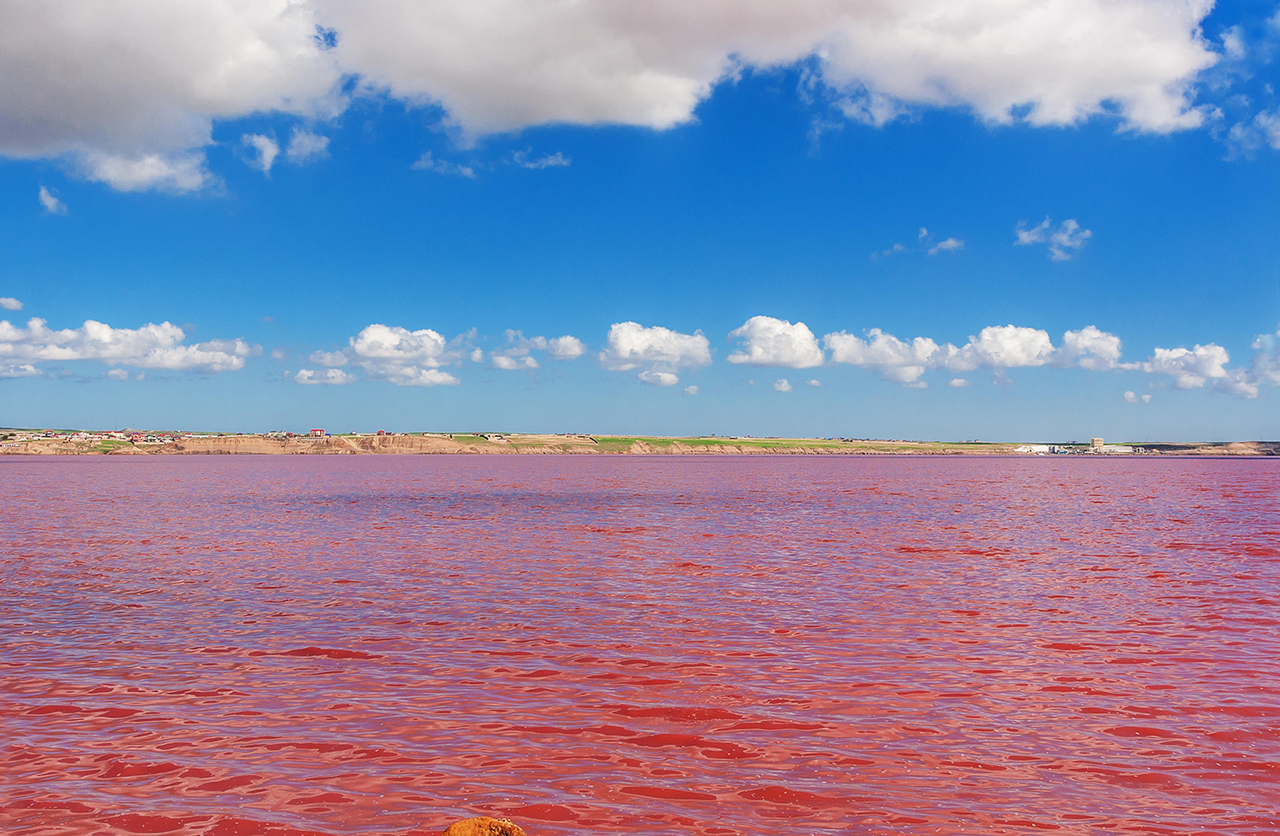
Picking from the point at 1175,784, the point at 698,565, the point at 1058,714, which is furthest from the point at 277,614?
the point at 1175,784

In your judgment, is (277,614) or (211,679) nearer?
(211,679)

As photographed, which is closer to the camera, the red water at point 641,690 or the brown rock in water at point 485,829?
the brown rock in water at point 485,829

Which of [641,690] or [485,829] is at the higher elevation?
[485,829]

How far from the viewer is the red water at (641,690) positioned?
9.59m

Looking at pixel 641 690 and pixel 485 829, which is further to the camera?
pixel 641 690

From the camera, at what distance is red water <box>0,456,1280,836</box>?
959 cm

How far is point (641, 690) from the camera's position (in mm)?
14164

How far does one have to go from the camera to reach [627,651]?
666 inches

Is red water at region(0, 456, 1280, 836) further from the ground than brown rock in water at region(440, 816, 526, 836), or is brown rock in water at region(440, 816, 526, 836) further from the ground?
brown rock in water at region(440, 816, 526, 836)

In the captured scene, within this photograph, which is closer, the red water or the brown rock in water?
the brown rock in water

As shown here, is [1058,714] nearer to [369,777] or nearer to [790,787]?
[790,787]

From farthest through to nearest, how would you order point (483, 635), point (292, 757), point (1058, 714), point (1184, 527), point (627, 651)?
point (1184, 527) → point (483, 635) → point (627, 651) → point (1058, 714) → point (292, 757)

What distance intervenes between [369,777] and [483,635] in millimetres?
7960

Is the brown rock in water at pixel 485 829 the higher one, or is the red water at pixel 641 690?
the brown rock in water at pixel 485 829
